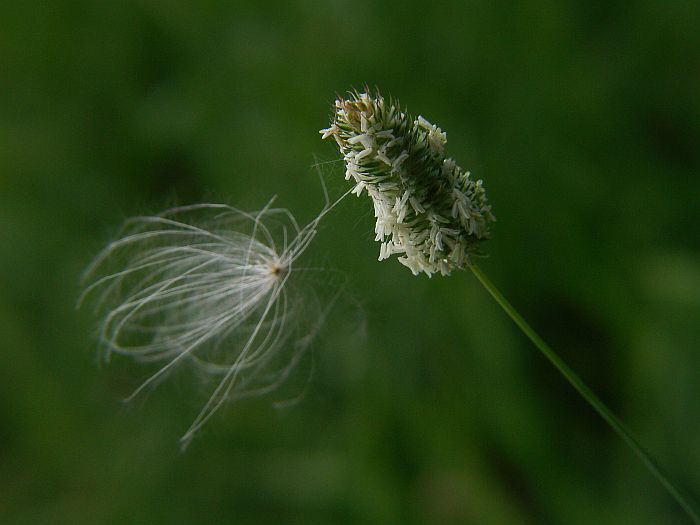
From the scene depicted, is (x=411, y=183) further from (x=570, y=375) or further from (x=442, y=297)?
(x=442, y=297)

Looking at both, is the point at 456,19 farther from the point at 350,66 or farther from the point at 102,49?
the point at 102,49

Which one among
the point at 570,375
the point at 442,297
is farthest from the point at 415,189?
the point at 442,297

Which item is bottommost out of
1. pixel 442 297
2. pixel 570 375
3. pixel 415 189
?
pixel 570 375

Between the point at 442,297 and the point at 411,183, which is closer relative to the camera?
the point at 411,183

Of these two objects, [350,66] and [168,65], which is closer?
[350,66]

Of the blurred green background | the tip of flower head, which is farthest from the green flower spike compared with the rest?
the blurred green background

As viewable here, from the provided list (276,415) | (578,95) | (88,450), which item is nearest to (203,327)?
(276,415)
